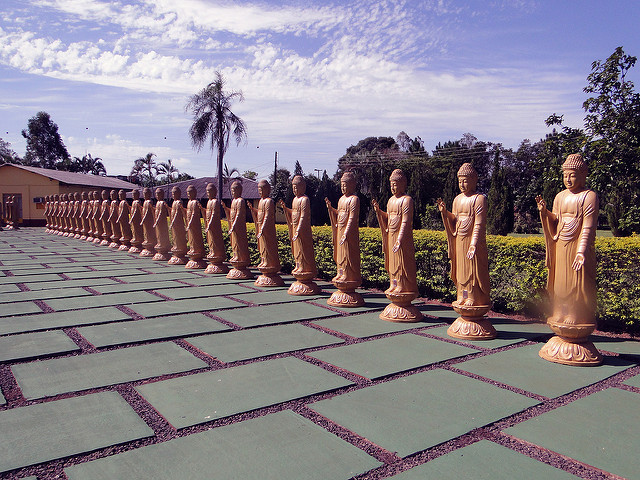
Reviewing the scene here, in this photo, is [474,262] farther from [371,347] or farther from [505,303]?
[505,303]

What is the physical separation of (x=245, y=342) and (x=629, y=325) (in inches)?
176

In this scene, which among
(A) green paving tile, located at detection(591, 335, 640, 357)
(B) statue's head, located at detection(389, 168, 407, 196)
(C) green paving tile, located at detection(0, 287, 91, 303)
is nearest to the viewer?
(A) green paving tile, located at detection(591, 335, 640, 357)

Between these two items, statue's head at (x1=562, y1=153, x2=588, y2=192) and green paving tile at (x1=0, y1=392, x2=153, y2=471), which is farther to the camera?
statue's head at (x1=562, y1=153, x2=588, y2=192)

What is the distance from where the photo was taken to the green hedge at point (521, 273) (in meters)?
5.68

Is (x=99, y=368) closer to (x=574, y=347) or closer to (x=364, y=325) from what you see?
(x=364, y=325)

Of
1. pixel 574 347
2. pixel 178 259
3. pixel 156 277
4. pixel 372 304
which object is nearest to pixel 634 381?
pixel 574 347

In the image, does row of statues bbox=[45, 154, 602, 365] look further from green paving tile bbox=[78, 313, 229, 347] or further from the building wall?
the building wall

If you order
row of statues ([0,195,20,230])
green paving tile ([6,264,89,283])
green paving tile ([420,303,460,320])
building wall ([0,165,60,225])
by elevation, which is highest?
building wall ([0,165,60,225])

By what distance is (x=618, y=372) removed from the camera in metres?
4.33

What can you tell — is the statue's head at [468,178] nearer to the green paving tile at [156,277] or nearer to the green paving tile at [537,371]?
the green paving tile at [537,371]

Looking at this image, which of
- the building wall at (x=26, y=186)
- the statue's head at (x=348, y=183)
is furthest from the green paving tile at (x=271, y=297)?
the building wall at (x=26, y=186)

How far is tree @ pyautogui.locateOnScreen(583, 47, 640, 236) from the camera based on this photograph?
25.0 ft

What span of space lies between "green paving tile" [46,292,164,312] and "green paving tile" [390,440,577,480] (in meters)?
5.61

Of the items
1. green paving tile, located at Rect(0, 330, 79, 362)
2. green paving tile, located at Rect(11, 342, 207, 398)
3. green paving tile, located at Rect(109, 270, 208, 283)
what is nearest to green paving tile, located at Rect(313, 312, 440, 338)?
green paving tile, located at Rect(11, 342, 207, 398)
